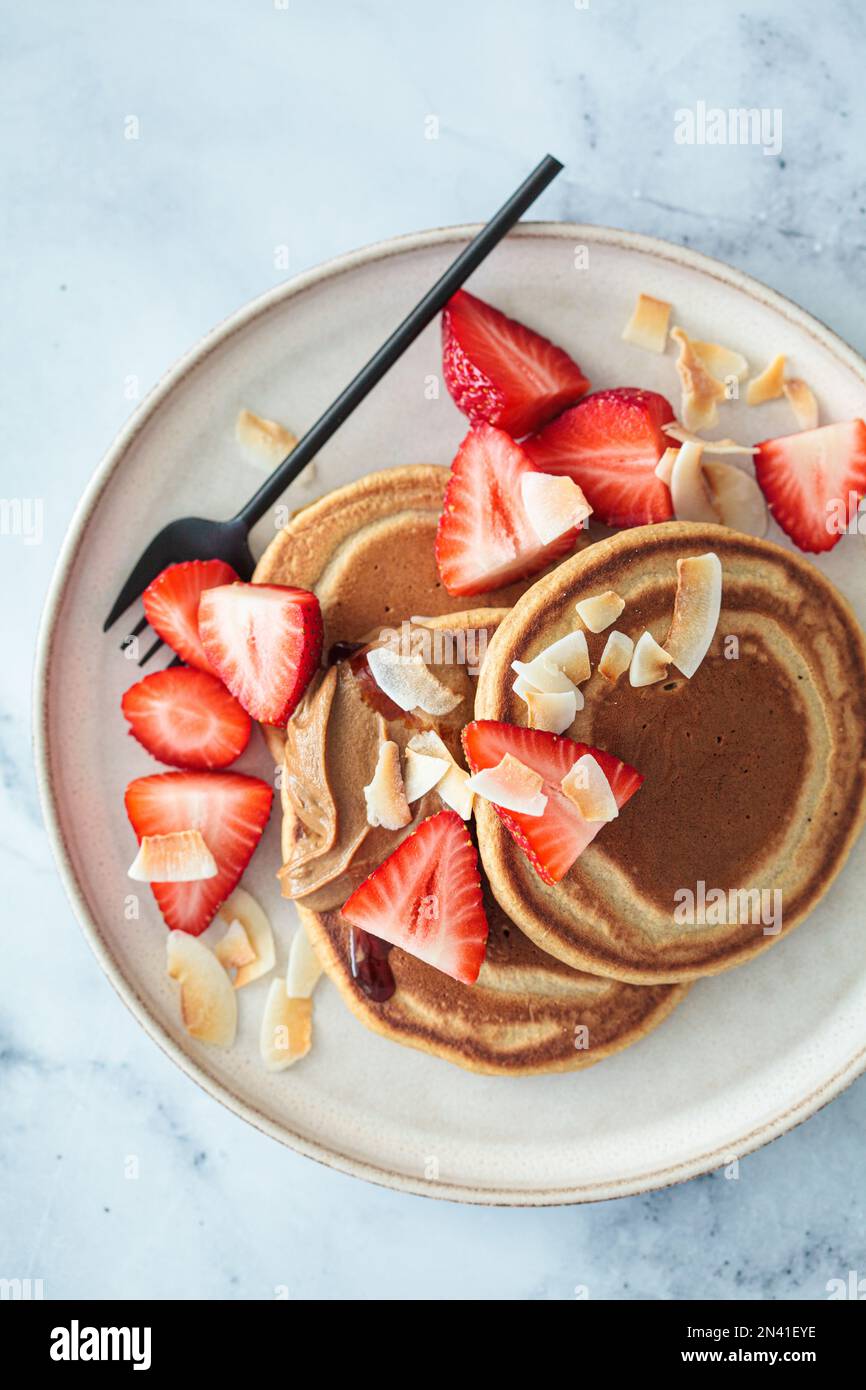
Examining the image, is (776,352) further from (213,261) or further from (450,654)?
(213,261)

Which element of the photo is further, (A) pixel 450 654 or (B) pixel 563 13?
(B) pixel 563 13

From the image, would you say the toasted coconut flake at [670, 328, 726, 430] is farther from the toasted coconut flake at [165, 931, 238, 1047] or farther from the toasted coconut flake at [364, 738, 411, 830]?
the toasted coconut flake at [165, 931, 238, 1047]

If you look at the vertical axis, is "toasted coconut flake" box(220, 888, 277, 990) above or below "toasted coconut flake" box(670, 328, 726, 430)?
below

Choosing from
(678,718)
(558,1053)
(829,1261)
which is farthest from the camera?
(829,1261)

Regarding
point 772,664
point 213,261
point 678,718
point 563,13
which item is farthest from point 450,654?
point 563,13

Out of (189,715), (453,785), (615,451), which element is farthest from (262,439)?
(453,785)

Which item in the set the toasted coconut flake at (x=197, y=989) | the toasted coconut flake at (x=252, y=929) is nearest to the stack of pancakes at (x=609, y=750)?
the toasted coconut flake at (x=252, y=929)

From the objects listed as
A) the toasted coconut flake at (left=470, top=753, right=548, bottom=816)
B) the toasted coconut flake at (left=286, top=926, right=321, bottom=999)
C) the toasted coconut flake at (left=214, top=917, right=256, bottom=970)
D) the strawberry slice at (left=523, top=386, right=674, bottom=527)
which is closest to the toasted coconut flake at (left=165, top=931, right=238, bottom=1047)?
the toasted coconut flake at (left=214, top=917, right=256, bottom=970)
